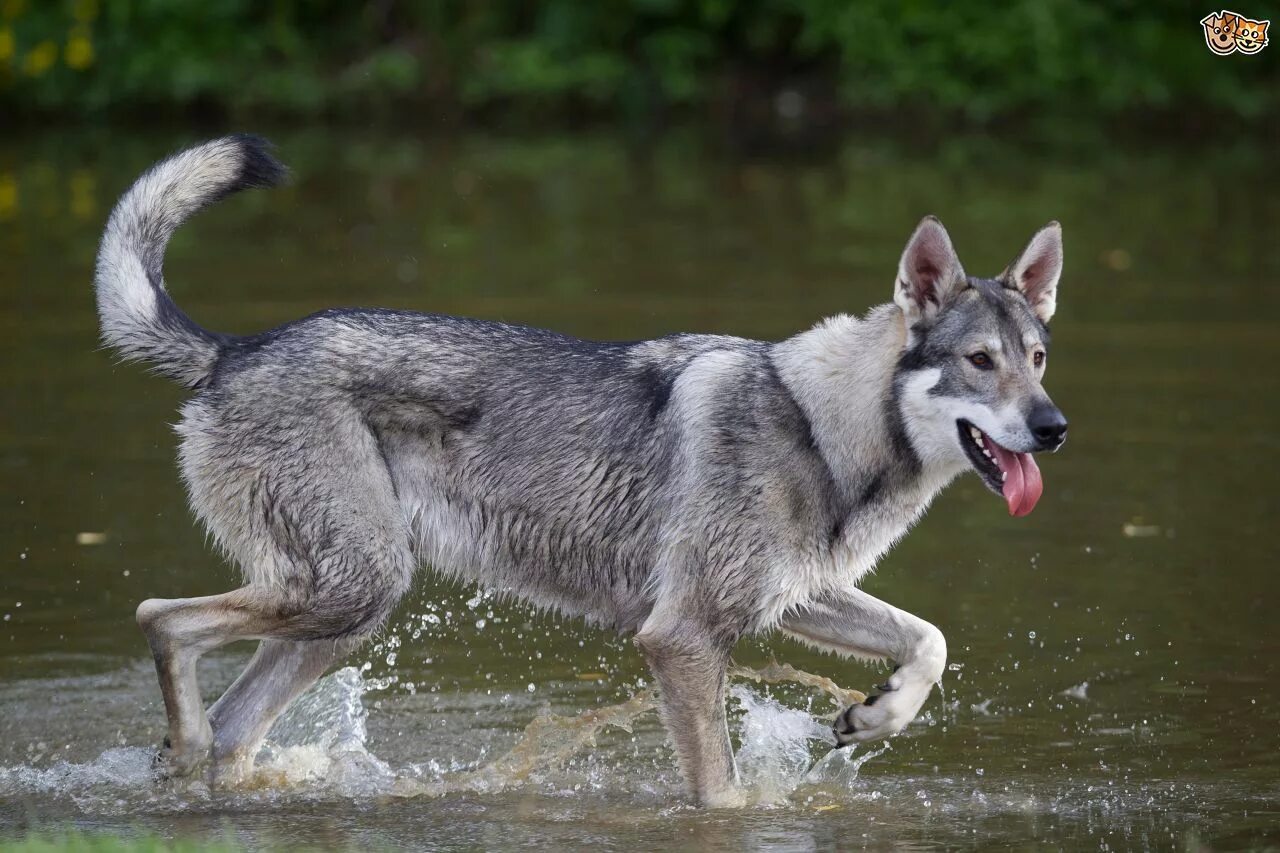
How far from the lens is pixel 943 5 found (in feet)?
86.6

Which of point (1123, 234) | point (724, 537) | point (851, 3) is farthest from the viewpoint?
point (851, 3)

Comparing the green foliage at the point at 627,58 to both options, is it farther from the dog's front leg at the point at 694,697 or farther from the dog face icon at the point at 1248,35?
the dog's front leg at the point at 694,697

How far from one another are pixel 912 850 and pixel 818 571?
2.87ft

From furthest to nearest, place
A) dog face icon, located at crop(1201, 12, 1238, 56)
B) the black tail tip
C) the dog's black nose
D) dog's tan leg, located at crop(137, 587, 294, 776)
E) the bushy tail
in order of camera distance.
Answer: dog face icon, located at crop(1201, 12, 1238, 56) → the black tail tip → the bushy tail → dog's tan leg, located at crop(137, 587, 294, 776) → the dog's black nose

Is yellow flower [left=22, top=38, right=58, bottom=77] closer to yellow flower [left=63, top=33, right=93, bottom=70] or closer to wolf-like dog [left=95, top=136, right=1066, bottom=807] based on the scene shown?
yellow flower [left=63, top=33, right=93, bottom=70]

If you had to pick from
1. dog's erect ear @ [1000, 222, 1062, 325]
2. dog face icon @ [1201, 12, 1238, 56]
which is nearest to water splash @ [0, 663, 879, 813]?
dog's erect ear @ [1000, 222, 1062, 325]

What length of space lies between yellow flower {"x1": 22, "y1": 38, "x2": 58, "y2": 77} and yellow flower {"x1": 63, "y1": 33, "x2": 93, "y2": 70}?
8.8 inches

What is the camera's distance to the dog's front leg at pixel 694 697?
5.41 m

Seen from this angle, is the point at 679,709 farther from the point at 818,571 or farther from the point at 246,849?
the point at 246,849

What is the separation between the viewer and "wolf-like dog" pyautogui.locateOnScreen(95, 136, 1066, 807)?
541 centimetres

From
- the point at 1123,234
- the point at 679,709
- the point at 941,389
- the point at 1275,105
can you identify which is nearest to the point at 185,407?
the point at 679,709

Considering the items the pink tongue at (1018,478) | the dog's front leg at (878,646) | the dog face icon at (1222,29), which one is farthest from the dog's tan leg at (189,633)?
the dog face icon at (1222,29)

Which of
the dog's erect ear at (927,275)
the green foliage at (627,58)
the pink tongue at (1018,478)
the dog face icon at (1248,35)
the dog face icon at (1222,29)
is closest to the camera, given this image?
the pink tongue at (1018,478)

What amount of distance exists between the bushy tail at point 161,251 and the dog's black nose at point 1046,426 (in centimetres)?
255
